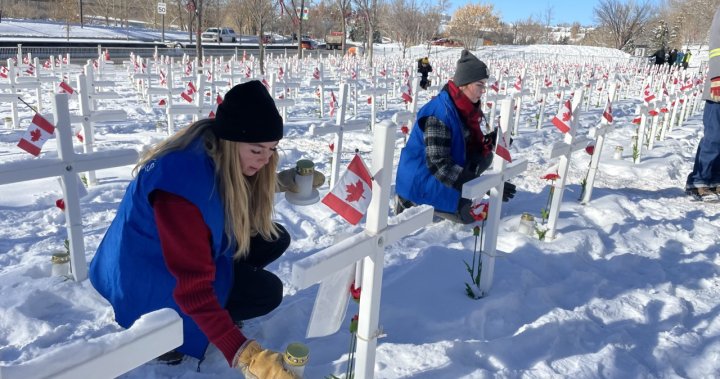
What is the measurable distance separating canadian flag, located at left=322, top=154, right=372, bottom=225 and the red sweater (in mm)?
435

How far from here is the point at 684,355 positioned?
2.46m

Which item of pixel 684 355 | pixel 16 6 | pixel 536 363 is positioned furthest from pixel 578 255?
pixel 16 6

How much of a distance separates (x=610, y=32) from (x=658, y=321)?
51.1 meters

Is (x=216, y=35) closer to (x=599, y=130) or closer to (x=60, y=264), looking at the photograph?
(x=599, y=130)

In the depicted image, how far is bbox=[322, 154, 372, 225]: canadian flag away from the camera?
5.41 ft

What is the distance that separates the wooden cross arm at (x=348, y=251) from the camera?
4.84 feet

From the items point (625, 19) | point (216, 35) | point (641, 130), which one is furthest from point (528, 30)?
point (641, 130)

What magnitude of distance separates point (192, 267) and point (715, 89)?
524cm

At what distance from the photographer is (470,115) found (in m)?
3.53

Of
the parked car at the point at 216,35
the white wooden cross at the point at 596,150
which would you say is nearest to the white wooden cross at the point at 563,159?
the white wooden cross at the point at 596,150

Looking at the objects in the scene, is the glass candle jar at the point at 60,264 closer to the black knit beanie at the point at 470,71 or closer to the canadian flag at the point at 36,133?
the canadian flag at the point at 36,133

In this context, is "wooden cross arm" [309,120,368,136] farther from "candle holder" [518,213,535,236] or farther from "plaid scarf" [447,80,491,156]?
"candle holder" [518,213,535,236]

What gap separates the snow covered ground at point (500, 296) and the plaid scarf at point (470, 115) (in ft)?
2.17

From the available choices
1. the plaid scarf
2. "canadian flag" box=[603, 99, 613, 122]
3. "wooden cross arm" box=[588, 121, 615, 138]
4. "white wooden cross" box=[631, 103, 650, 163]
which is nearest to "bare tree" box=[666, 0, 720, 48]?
"white wooden cross" box=[631, 103, 650, 163]
